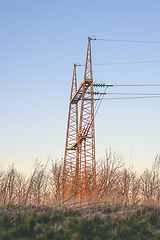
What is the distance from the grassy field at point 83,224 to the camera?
867 centimetres

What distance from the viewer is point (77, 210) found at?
35.7ft

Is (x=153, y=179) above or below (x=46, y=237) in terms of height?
above

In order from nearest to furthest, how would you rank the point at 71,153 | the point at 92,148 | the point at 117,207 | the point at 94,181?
the point at 117,207, the point at 94,181, the point at 92,148, the point at 71,153

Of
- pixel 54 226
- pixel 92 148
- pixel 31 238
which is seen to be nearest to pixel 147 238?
pixel 54 226

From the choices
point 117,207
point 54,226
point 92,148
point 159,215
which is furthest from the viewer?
point 92,148

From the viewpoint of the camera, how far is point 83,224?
912 centimetres

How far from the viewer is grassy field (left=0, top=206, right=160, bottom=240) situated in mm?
8672

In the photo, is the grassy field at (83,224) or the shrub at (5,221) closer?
the grassy field at (83,224)

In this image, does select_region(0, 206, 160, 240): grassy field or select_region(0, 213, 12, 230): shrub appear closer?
select_region(0, 206, 160, 240): grassy field

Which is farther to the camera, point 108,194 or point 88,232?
point 108,194

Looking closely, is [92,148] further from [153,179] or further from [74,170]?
[153,179]

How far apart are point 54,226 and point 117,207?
2963 mm

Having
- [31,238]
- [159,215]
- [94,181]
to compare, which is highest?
[94,181]

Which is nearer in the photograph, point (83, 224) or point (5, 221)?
point (83, 224)
